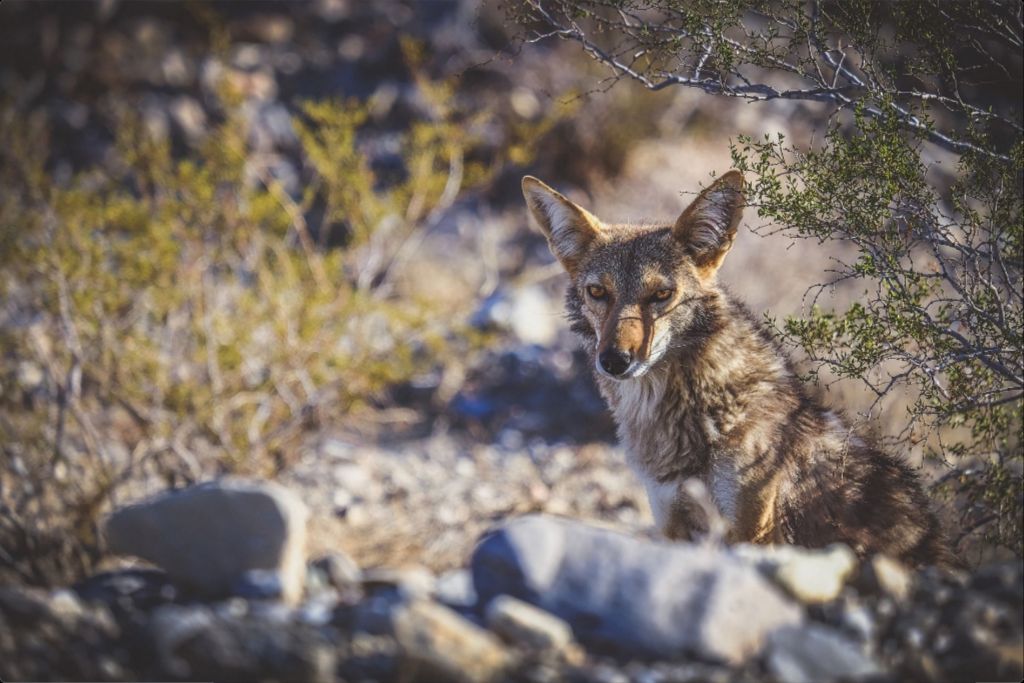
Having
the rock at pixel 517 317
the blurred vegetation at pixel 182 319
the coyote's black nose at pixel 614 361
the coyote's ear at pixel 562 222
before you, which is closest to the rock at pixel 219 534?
the coyote's black nose at pixel 614 361

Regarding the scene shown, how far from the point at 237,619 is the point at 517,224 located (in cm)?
941

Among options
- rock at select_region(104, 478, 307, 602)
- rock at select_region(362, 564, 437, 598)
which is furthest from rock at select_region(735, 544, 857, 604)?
rock at select_region(104, 478, 307, 602)

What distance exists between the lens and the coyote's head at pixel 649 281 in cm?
437

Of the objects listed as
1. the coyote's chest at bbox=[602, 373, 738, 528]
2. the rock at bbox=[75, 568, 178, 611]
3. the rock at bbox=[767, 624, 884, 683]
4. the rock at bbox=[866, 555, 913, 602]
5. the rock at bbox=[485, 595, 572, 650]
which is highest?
the coyote's chest at bbox=[602, 373, 738, 528]

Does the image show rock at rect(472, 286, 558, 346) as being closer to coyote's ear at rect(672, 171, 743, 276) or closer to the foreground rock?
coyote's ear at rect(672, 171, 743, 276)

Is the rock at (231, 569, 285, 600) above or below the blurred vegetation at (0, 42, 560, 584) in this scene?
below

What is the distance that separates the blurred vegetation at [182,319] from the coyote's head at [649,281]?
9.64 feet

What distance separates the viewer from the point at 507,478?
26.6ft

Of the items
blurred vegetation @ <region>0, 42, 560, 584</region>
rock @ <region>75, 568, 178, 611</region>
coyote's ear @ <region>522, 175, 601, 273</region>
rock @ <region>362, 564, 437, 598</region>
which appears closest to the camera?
rock @ <region>75, 568, 178, 611</region>

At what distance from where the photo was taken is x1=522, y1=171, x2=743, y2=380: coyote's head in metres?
4.37

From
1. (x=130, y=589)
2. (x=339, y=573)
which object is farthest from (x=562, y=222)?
(x=130, y=589)

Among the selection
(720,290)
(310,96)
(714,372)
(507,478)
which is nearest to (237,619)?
(714,372)

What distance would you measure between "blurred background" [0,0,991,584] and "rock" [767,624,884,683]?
1.70 m

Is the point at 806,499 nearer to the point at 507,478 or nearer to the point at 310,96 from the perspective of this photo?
the point at 507,478
